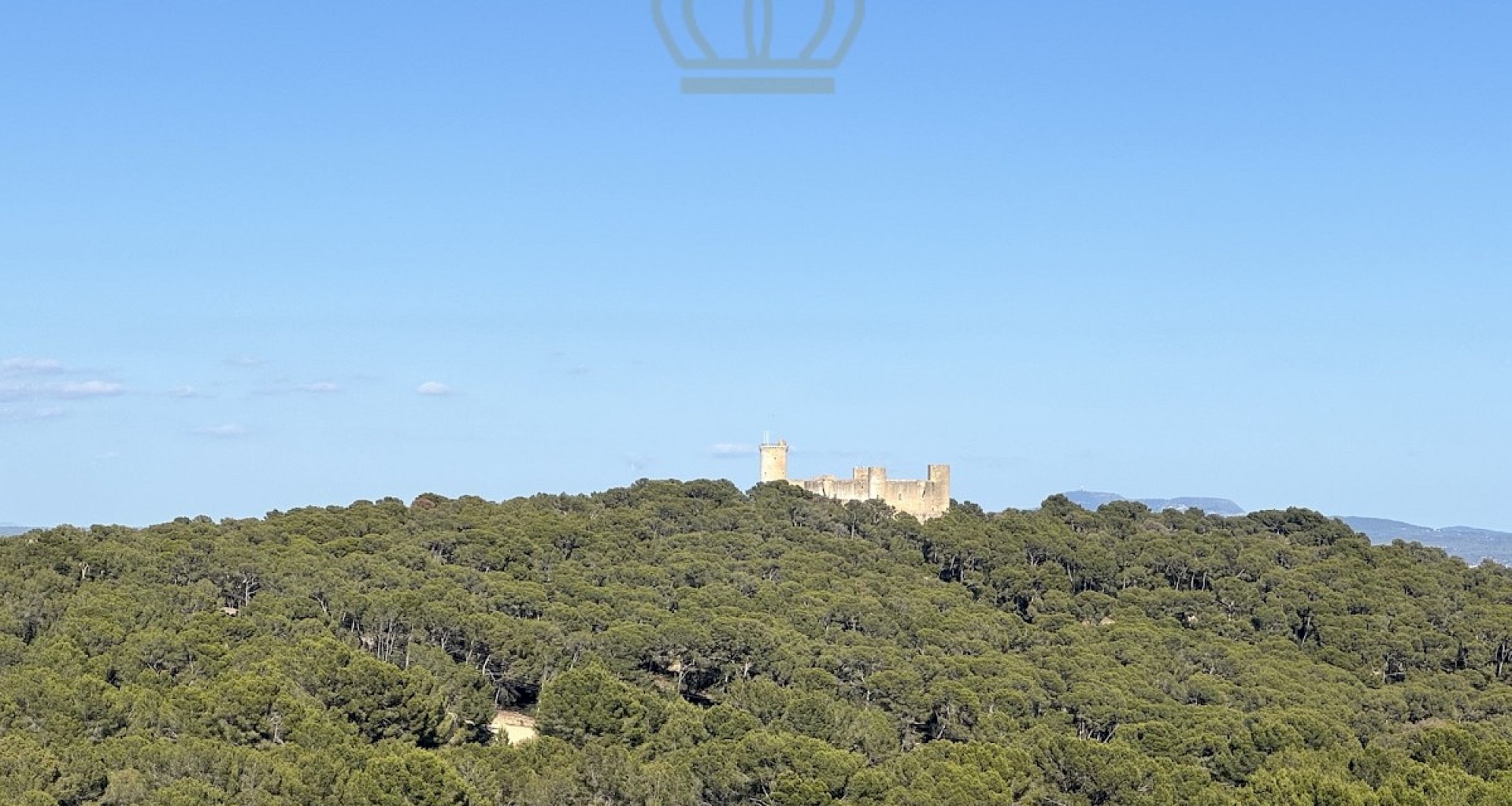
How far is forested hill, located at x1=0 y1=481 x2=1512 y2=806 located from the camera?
30719mm

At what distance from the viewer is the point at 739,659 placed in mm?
42656

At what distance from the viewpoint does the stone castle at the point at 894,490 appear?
68.2 metres

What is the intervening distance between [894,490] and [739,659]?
26.5 m

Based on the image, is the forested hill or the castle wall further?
the castle wall

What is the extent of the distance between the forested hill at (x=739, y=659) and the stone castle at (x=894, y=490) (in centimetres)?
187

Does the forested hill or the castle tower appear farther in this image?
the castle tower

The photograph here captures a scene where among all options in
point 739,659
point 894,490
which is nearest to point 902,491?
point 894,490

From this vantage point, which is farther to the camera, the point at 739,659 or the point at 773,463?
the point at 773,463

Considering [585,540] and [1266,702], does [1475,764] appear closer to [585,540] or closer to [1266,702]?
[1266,702]

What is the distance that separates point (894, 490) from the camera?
68.4 m

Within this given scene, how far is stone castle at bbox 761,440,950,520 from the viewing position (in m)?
68.2

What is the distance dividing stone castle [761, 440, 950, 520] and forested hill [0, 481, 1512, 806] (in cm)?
187

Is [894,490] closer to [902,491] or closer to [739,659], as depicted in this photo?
[902,491]

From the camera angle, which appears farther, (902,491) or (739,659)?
(902,491)
